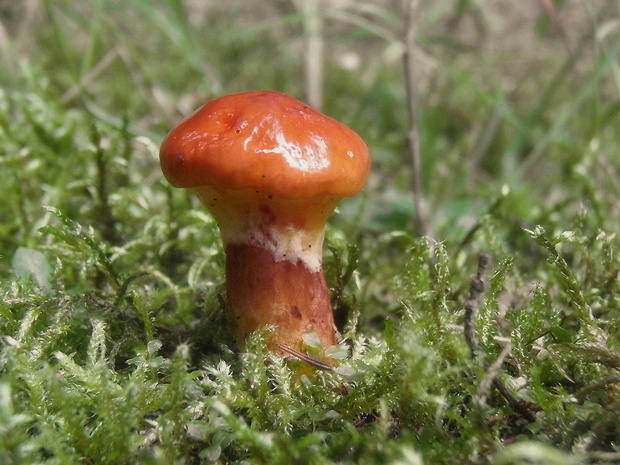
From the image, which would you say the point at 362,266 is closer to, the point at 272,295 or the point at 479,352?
the point at 272,295

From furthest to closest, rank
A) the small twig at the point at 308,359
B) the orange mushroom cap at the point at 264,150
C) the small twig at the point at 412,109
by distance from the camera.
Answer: the small twig at the point at 412,109 < the small twig at the point at 308,359 < the orange mushroom cap at the point at 264,150

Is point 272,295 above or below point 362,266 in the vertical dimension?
above

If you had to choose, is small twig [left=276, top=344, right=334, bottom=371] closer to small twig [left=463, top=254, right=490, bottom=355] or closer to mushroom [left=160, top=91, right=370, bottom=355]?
mushroom [left=160, top=91, right=370, bottom=355]

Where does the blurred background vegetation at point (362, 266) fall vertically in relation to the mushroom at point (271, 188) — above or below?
below

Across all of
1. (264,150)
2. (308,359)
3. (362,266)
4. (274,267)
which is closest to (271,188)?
(264,150)

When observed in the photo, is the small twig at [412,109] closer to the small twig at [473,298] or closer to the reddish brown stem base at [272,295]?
the reddish brown stem base at [272,295]

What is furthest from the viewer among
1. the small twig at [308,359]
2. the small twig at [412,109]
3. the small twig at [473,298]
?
the small twig at [412,109]

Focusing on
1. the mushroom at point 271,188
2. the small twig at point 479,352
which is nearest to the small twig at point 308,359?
the mushroom at point 271,188
